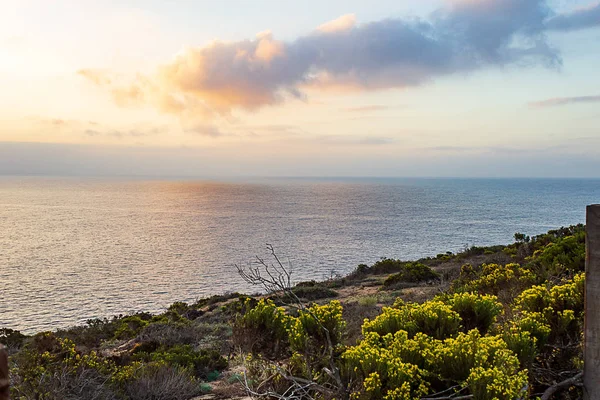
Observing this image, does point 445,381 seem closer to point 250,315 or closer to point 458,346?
point 458,346

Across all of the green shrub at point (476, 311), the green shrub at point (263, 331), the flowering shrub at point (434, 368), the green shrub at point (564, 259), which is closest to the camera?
the flowering shrub at point (434, 368)

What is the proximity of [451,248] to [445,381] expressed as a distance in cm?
5135

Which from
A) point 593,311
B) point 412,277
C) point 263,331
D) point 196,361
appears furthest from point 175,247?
point 593,311

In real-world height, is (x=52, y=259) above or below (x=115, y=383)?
below

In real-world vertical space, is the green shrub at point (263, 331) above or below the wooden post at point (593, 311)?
below

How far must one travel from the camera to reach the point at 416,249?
53.4 metres

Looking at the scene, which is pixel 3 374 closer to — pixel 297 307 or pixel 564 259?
pixel 297 307

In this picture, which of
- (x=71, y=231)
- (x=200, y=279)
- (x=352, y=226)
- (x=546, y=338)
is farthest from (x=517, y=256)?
(x=71, y=231)

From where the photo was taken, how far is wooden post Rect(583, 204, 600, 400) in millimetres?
→ 4387

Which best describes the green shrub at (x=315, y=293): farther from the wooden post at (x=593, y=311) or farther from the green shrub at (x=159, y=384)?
the wooden post at (x=593, y=311)

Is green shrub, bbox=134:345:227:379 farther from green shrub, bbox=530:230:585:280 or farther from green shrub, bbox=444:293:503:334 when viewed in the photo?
green shrub, bbox=530:230:585:280

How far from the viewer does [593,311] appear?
4.41m

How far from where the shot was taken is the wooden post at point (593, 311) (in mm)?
4387

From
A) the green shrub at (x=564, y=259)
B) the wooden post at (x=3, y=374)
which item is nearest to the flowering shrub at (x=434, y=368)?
the wooden post at (x=3, y=374)
